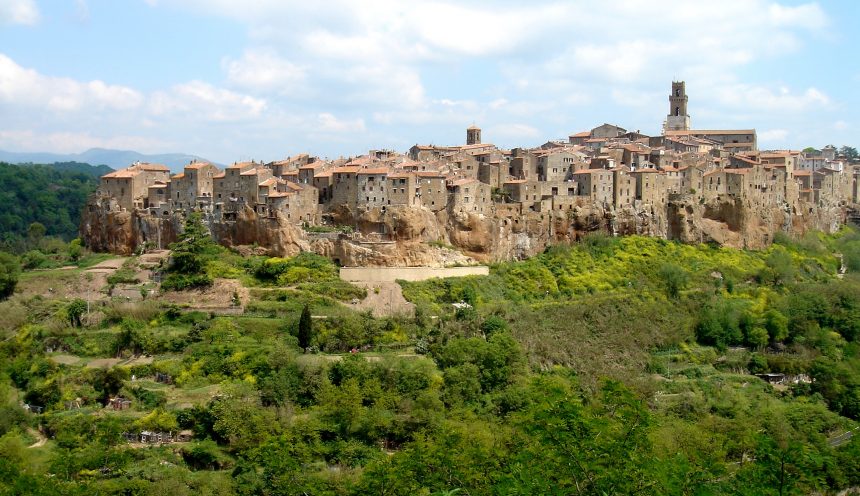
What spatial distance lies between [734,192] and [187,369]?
30.7 metres

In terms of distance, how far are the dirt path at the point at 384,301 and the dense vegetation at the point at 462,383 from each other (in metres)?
0.63

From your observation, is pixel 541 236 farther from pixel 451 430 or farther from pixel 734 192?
pixel 451 430

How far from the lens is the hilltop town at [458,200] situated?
39.6 meters

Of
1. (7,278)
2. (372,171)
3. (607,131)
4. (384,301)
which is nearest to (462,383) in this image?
(384,301)

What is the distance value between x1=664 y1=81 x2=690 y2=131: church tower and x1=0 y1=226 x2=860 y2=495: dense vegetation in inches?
742

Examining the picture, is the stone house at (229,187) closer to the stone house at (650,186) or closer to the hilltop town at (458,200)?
the hilltop town at (458,200)

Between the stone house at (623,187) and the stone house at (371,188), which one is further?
the stone house at (623,187)

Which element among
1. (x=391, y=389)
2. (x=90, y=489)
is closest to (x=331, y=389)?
(x=391, y=389)

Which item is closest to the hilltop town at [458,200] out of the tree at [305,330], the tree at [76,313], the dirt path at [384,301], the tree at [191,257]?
the tree at [191,257]

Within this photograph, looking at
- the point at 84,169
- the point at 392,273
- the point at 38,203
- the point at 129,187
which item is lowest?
the point at 392,273

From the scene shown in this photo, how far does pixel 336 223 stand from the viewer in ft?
133

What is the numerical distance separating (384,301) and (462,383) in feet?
19.9

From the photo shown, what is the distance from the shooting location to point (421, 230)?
39719 millimetres

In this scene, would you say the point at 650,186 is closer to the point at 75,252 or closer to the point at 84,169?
the point at 75,252
